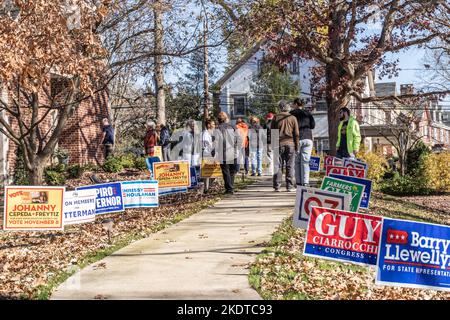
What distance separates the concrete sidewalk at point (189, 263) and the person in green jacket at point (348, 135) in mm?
2715

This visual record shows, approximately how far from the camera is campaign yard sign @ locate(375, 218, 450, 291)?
6434 millimetres

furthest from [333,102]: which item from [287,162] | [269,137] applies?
[287,162]

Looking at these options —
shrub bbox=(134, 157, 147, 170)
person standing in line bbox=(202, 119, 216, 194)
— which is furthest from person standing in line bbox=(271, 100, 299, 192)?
shrub bbox=(134, 157, 147, 170)

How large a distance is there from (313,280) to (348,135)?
294 inches

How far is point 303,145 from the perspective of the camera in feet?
47.5

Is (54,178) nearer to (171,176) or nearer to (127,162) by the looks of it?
(127,162)

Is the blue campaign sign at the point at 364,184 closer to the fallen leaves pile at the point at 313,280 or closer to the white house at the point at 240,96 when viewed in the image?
the fallen leaves pile at the point at 313,280

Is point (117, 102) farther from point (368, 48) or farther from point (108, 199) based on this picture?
point (108, 199)

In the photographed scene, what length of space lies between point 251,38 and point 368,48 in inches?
171

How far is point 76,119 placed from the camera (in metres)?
25.5

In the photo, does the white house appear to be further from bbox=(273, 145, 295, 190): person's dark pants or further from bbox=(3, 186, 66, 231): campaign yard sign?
bbox=(3, 186, 66, 231): campaign yard sign

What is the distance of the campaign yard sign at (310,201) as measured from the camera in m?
8.15

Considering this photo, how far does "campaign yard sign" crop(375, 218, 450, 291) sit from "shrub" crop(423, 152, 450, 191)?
20.7m
